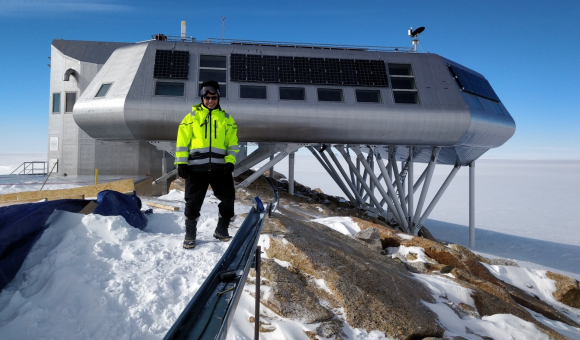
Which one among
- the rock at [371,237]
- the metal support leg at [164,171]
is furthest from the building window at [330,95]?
the metal support leg at [164,171]

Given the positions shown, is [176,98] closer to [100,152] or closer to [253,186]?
[253,186]

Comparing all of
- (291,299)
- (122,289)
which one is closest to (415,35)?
(291,299)

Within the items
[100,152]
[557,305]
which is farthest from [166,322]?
[100,152]

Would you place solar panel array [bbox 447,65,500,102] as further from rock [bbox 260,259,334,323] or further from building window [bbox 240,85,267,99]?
rock [bbox 260,259,334,323]

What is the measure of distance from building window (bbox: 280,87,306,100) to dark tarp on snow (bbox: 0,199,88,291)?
8011 mm

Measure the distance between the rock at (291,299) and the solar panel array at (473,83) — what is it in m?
11.1

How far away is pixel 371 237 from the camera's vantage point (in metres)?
6.12

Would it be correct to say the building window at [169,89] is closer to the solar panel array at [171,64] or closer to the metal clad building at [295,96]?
the metal clad building at [295,96]

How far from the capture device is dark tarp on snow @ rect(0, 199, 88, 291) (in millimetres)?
3062

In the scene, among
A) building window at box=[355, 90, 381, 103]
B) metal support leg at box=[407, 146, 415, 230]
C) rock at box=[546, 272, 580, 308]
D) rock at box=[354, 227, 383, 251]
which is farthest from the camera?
metal support leg at box=[407, 146, 415, 230]

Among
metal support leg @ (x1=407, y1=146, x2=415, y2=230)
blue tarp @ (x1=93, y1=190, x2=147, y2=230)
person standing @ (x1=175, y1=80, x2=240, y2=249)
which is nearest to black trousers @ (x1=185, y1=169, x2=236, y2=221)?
person standing @ (x1=175, y1=80, x2=240, y2=249)

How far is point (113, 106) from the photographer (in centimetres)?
1045

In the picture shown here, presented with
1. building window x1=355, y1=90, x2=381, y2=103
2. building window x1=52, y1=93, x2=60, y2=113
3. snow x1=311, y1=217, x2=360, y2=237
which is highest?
building window x1=355, y1=90, x2=381, y2=103

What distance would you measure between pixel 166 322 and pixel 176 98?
8923 millimetres
